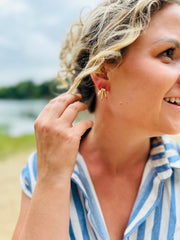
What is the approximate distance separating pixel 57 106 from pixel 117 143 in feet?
1.30

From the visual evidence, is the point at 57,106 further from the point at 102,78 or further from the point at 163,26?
the point at 163,26

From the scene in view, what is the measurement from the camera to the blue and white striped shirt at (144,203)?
142 cm

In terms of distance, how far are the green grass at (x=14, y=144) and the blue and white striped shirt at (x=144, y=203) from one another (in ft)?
18.7

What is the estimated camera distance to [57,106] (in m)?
1.46

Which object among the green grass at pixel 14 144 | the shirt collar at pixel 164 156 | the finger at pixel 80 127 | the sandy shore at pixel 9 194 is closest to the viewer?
the finger at pixel 80 127

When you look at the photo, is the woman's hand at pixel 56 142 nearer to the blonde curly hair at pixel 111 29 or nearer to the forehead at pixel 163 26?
the blonde curly hair at pixel 111 29

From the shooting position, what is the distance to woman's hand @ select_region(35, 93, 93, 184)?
1359 millimetres

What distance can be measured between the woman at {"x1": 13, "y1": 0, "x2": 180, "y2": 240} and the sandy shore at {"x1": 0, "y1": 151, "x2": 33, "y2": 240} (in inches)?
101

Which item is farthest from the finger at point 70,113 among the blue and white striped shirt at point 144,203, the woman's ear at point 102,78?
the blue and white striped shirt at point 144,203

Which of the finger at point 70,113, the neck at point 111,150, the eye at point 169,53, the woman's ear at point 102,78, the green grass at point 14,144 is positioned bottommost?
the neck at point 111,150

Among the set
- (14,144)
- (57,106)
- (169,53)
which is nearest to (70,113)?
(57,106)

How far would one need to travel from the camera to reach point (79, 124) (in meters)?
1.47

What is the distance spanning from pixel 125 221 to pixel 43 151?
1.69 ft

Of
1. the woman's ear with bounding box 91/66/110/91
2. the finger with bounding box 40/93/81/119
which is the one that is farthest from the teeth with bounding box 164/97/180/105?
the finger with bounding box 40/93/81/119
